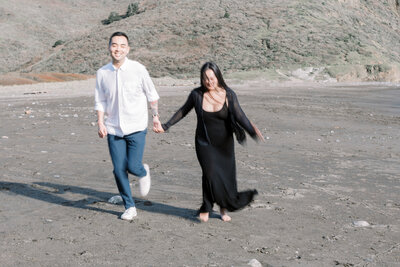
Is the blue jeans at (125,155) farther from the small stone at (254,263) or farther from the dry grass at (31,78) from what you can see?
the dry grass at (31,78)

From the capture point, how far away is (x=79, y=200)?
6602 mm

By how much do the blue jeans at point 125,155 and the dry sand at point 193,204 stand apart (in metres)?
0.39

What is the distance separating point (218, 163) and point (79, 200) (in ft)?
6.60

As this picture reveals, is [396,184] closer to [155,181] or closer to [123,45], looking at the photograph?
[155,181]

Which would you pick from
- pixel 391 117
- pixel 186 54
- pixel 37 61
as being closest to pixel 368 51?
pixel 186 54

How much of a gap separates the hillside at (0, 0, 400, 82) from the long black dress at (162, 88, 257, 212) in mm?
34811

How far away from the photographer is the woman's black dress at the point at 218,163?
555cm

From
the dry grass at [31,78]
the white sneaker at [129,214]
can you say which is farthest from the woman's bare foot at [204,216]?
the dry grass at [31,78]

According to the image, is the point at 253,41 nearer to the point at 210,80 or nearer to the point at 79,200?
the point at 79,200

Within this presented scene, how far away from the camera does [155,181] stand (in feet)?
25.2

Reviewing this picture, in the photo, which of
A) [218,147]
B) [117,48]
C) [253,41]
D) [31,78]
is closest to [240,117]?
[218,147]

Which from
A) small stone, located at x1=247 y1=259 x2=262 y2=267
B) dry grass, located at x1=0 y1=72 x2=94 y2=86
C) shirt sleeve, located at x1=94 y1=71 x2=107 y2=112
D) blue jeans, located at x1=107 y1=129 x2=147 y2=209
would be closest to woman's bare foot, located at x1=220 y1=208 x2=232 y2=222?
blue jeans, located at x1=107 y1=129 x2=147 y2=209

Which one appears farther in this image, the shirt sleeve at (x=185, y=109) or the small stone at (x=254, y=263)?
the shirt sleeve at (x=185, y=109)

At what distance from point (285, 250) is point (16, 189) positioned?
387 cm
